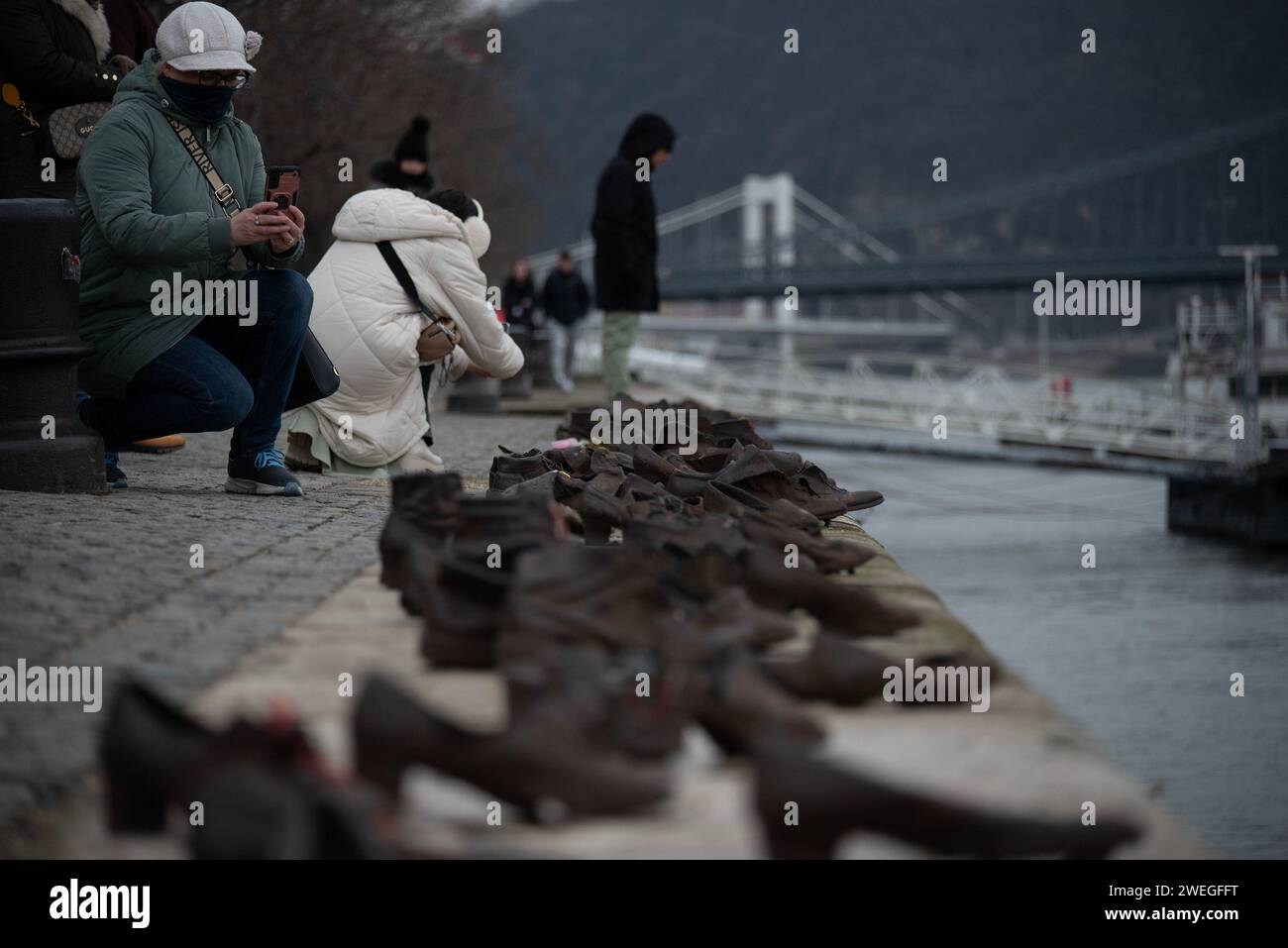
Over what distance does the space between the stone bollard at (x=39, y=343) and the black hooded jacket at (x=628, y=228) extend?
17.8ft

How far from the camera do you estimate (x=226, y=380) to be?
5.66 m

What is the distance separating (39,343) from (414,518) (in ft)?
7.95

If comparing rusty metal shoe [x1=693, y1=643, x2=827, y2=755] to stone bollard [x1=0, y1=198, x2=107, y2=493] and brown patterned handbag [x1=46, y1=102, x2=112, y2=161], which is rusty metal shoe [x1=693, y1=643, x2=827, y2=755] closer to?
stone bollard [x1=0, y1=198, x2=107, y2=493]

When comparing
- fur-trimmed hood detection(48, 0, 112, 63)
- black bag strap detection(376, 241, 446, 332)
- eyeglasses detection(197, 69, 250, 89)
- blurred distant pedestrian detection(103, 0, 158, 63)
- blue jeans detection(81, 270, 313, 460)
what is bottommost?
blue jeans detection(81, 270, 313, 460)

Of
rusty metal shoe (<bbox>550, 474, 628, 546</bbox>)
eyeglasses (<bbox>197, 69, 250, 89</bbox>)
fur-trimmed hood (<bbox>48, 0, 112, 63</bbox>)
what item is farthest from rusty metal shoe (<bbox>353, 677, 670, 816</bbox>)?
fur-trimmed hood (<bbox>48, 0, 112, 63</bbox>)

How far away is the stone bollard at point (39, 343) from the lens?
565cm

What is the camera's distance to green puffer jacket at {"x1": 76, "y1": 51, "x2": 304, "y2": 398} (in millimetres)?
5352

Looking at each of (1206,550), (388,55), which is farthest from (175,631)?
(1206,550)

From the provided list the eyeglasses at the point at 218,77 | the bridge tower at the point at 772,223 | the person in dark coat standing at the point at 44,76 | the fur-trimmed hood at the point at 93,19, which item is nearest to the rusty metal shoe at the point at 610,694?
the eyeglasses at the point at 218,77

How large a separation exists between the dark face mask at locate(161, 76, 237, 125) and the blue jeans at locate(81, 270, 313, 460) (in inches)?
21.9

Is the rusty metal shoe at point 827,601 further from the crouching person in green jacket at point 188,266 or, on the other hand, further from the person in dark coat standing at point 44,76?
the person in dark coat standing at point 44,76

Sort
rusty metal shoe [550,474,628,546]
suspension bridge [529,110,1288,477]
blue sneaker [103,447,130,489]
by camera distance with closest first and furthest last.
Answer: rusty metal shoe [550,474,628,546] → blue sneaker [103,447,130,489] → suspension bridge [529,110,1288,477]

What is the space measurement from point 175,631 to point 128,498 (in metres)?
2.53
